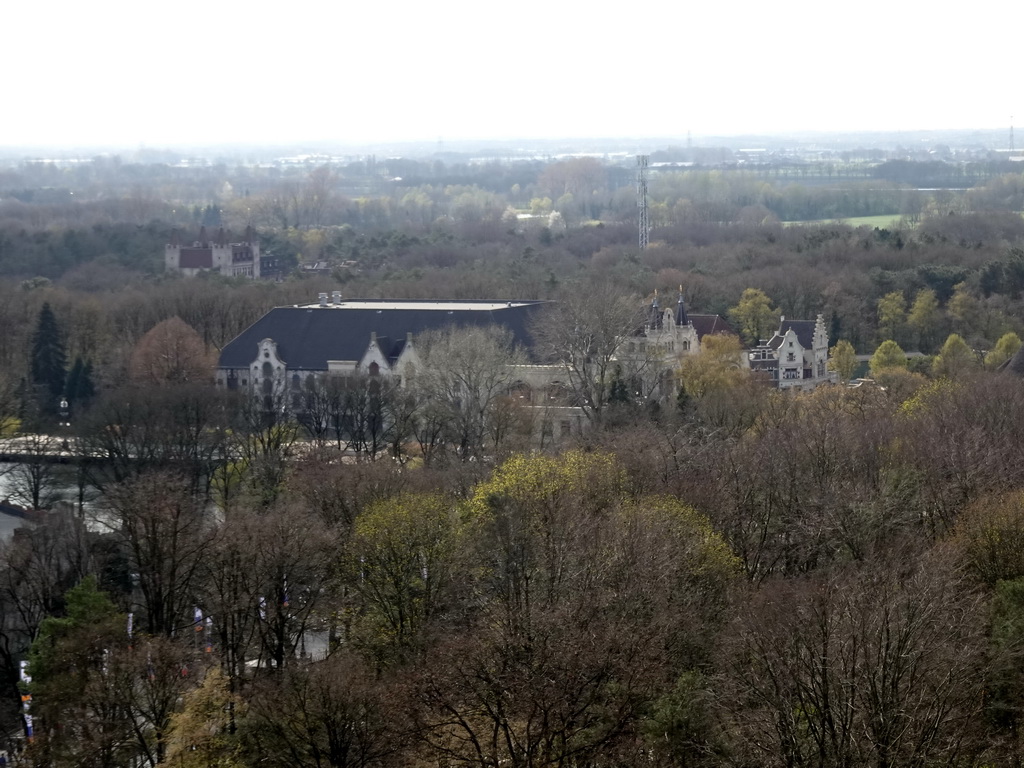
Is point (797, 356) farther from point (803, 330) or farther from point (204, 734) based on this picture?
point (204, 734)

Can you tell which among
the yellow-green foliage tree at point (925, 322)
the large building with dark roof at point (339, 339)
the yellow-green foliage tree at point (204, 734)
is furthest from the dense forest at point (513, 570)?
the yellow-green foliage tree at point (925, 322)

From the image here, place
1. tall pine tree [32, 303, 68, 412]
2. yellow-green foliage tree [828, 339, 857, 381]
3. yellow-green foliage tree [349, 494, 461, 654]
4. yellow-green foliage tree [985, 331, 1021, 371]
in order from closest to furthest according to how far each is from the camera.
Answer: yellow-green foliage tree [349, 494, 461, 654], yellow-green foliage tree [985, 331, 1021, 371], yellow-green foliage tree [828, 339, 857, 381], tall pine tree [32, 303, 68, 412]

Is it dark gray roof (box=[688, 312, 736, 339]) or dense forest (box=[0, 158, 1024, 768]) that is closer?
dense forest (box=[0, 158, 1024, 768])

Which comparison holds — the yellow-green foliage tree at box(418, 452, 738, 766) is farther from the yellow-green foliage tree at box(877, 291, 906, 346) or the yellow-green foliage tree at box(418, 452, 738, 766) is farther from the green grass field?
the green grass field

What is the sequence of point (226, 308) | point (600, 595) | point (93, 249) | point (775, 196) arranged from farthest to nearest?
point (775, 196), point (93, 249), point (226, 308), point (600, 595)

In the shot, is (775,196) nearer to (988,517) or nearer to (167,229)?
(167,229)

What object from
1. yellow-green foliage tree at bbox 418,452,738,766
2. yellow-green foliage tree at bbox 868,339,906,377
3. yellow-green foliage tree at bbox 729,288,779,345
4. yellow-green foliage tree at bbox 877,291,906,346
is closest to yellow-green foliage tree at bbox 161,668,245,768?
yellow-green foliage tree at bbox 418,452,738,766

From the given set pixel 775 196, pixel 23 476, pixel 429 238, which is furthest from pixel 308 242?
pixel 23 476
